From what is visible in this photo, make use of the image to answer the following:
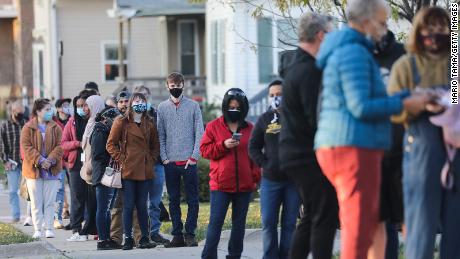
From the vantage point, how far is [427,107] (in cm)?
734

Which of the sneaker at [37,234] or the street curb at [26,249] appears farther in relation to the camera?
the sneaker at [37,234]

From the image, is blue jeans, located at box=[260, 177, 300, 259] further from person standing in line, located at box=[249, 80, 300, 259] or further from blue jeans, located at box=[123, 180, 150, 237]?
blue jeans, located at box=[123, 180, 150, 237]

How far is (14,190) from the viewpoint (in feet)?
59.6

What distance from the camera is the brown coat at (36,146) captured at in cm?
1504

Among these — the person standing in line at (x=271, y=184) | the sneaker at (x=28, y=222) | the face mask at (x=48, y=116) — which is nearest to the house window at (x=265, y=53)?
the sneaker at (x=28, y=222)

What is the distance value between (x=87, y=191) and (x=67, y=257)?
257cm

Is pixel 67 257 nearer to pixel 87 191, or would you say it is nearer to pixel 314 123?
pixel 87 191

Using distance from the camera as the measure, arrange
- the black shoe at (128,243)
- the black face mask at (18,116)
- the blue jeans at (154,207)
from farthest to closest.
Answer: the black face mask at (18,116)
the blue jeans at (154,207)
the black shoe at (128,243)

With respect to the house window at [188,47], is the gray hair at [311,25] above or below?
below

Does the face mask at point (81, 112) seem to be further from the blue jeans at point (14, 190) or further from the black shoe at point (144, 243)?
the blue jeans at point (14, 190)

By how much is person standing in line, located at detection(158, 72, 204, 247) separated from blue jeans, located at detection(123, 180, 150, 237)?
0.38 metres

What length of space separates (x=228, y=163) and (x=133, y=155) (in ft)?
7.72

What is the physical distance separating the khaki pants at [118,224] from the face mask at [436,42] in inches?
261

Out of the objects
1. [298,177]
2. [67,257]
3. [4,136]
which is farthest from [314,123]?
[4,136]
